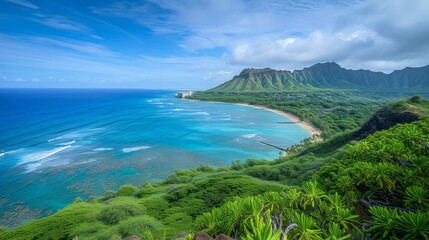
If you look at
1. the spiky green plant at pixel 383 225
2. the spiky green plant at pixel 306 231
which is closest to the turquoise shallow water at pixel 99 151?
the spiky green plant at pixel 306 231

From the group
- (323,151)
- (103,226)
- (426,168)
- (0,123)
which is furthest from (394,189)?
(0,123)

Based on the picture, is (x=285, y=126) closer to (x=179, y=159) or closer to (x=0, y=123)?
(x=179, y=159)

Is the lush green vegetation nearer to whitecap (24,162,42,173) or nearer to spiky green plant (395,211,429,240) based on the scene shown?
spiky green plant (395,211,429,240)

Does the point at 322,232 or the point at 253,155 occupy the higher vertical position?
the point at 322,232

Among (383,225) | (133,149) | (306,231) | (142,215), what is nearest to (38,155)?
(133,149)

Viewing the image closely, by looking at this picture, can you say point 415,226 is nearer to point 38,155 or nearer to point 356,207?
point 356,207

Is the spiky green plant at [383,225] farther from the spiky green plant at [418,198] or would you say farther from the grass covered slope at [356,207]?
the spiky green plant at [418,198]

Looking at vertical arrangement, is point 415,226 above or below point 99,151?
above

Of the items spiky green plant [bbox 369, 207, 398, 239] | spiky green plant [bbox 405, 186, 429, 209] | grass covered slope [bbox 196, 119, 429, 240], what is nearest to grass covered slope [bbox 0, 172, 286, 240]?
grass covered slope [bbox 196, 119, 429, 240]
